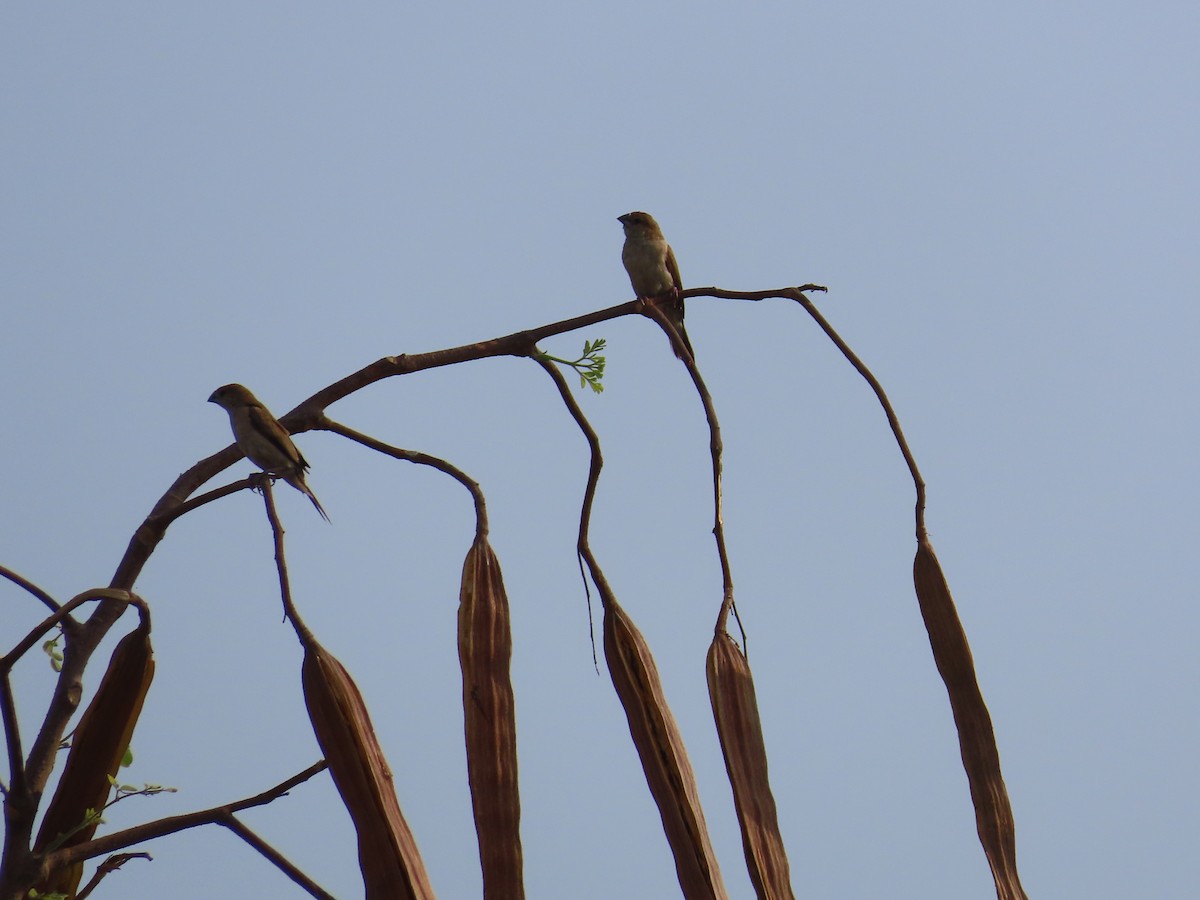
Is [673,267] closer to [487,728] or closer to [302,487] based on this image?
[302,487]

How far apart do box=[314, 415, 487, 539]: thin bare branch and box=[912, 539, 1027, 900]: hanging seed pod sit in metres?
0.93

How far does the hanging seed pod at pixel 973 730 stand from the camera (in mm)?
2459

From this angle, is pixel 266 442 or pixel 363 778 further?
pixel 266 442

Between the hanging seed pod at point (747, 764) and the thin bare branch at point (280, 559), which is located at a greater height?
the thin bare branch at point (280, 559)

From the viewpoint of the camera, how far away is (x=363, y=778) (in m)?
2.32

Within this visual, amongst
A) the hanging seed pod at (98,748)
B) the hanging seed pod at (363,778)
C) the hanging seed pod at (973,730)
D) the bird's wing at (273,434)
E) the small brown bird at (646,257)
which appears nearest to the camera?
the hanging seed pod at (363,778)

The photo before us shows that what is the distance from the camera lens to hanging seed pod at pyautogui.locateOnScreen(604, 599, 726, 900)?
226cm

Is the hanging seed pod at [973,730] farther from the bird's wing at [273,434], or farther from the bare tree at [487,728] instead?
the bird's wing at [273,434]

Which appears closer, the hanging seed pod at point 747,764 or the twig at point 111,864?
the hanging seed pod at point 747,764

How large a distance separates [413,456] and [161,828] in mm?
1045

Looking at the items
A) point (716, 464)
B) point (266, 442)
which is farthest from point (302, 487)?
point (716, 464)

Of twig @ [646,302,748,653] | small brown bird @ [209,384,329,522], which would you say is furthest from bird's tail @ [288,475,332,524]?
twig @ [646,302,748,653]

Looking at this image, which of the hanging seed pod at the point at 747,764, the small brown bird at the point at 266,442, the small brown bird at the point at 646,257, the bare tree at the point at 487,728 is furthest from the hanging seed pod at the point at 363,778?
the small brown bird at the point at 646,257

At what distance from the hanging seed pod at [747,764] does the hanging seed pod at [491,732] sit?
37 cm
